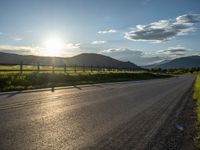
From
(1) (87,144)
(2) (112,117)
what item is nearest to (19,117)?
(2) (112,117)

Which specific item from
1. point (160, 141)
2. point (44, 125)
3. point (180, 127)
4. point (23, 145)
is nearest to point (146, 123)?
point (180, 127)

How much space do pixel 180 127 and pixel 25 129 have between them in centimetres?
438

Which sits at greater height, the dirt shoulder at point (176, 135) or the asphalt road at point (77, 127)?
the asphalt road at point (77, 127)

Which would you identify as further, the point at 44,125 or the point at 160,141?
the point at 44,125

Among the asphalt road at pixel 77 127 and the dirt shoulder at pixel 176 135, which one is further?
the dirt shoulder at pixel 176 135

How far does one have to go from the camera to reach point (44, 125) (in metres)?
8.54

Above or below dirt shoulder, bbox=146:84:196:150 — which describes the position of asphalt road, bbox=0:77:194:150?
above

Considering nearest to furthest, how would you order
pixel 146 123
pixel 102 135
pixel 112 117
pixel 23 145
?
pixel 23 145, pixel 102 135, pixel 146 123, pixel 112 117

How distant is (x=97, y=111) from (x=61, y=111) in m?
1.33

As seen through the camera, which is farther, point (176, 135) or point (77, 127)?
point (77, 127)

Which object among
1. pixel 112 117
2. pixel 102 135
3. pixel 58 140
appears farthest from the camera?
pixel 112 117

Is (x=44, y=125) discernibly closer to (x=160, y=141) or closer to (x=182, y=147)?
(x=160, y=141)

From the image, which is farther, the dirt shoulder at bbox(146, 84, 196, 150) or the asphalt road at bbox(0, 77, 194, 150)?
the dirt shoulder at bbox(146, 84, 196, 150)

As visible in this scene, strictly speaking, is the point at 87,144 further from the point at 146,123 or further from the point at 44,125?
the point at 146,123
